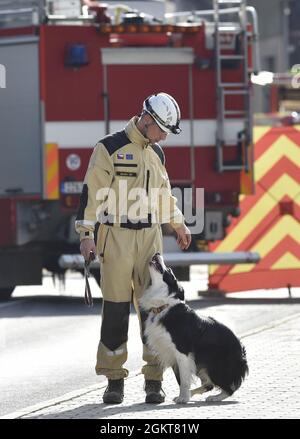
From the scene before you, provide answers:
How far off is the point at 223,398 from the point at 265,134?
8.85m

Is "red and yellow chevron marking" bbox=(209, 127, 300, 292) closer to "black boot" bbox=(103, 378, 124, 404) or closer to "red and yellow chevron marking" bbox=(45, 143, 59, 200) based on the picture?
"red and yellow chevron marking" bbox=(45, 143, 59, 200)

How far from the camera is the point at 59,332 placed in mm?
13727

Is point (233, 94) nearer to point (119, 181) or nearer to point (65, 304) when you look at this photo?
point (65, 304)

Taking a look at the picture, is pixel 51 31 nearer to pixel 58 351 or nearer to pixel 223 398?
pixel 58 351

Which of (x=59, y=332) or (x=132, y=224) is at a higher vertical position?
(x=132, y=224)

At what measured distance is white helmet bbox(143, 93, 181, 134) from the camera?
9062 mm

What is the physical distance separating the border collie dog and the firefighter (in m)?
0.13

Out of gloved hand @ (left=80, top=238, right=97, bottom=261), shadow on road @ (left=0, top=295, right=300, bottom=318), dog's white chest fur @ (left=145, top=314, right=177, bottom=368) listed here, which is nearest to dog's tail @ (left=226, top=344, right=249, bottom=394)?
dog's white chest fur @ (left=145, top=314, right=177, bottom=368)

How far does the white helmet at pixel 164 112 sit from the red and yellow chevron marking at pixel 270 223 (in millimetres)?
8017

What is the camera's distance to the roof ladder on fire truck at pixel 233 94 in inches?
645

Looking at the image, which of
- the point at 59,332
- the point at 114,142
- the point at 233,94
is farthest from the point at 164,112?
the point at 233,94

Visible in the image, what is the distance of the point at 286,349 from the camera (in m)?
11.5

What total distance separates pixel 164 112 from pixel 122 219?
2.19 ft
